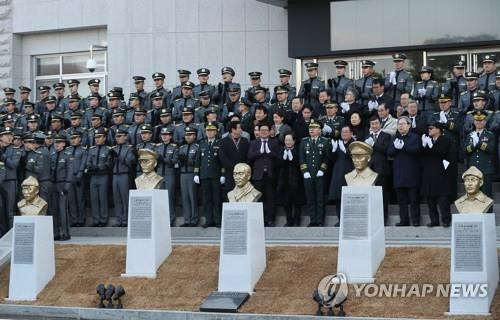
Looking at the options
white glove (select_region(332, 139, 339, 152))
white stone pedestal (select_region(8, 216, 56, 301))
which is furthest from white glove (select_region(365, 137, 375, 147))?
white stone pedestal (select_region(8, 216, 56, 301))

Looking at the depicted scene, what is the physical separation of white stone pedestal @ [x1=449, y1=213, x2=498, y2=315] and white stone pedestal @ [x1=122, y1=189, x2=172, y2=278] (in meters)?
5.24

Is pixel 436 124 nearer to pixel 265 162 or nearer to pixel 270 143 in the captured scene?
pixel 270 143

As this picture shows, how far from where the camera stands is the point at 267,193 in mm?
17156

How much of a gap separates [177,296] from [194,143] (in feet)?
17.4

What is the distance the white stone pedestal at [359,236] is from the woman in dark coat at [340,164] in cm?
277

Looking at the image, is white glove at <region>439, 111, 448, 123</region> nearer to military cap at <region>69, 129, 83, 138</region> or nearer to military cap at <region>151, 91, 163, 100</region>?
military cap at <region>151, 91, 163, 100</region>

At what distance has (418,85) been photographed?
60.8 feet

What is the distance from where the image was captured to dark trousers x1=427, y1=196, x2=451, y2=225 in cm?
1563

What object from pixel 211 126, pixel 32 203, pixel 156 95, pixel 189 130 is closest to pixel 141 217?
pixel 32 203

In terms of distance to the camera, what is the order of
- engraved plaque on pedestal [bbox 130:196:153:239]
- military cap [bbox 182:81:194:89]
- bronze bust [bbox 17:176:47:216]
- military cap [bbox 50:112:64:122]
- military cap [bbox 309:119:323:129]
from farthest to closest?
military cap [bbox 50:112:64:122] < military cap [bbox 182:81:194:89] < military cap [bbox 309:119:323:129] < bronze bust [bbox 17:176:47:216] < engraved plaque on pedestal [bbox 130:196:153:239]

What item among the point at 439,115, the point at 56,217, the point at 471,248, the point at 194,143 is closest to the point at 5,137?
the point at 56,217

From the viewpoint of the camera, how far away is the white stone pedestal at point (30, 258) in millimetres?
15070

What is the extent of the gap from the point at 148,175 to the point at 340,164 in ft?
12.0

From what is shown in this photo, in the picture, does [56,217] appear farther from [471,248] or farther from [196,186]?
[471,248]
